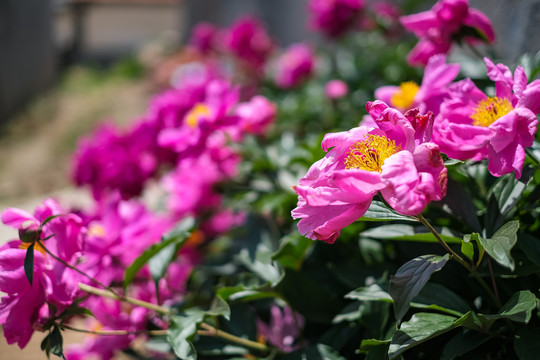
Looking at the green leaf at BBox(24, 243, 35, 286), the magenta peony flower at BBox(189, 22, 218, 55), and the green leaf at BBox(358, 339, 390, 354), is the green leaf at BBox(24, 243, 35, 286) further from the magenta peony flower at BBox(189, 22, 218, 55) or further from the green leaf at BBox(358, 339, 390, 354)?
the magenta peony flower at BBox(189, 22, 218, 55)

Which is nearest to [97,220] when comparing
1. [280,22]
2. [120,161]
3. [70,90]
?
[120,161]

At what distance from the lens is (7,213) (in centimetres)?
68

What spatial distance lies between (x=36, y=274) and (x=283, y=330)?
42 cm

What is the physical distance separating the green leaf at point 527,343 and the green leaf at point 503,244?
0.13 metres

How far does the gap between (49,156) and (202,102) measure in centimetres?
387

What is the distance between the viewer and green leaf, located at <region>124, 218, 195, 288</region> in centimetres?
82

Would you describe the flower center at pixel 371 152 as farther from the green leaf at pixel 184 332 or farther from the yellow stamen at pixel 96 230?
the yellow stamen at pixel 96 230

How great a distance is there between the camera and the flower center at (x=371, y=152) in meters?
0.54

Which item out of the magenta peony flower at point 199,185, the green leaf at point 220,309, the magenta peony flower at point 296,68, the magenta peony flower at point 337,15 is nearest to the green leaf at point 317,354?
the green leaf at point 220,309

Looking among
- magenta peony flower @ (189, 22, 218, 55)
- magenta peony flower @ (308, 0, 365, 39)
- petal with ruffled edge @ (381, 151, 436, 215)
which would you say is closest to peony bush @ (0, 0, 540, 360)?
petal with ruffled edge @ (381, 151, 436, 215)

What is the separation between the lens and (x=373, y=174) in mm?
496

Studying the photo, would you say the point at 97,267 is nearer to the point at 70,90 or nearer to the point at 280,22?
the point at 280,22

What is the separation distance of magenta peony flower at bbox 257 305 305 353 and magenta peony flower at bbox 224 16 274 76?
5.12ft

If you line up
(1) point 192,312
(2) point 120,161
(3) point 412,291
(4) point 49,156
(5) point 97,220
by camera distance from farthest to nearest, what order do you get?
(4) point 49,156, (2) point 120,161, (5) point 97,220, (1) point 192,312, (3) point 412,291
